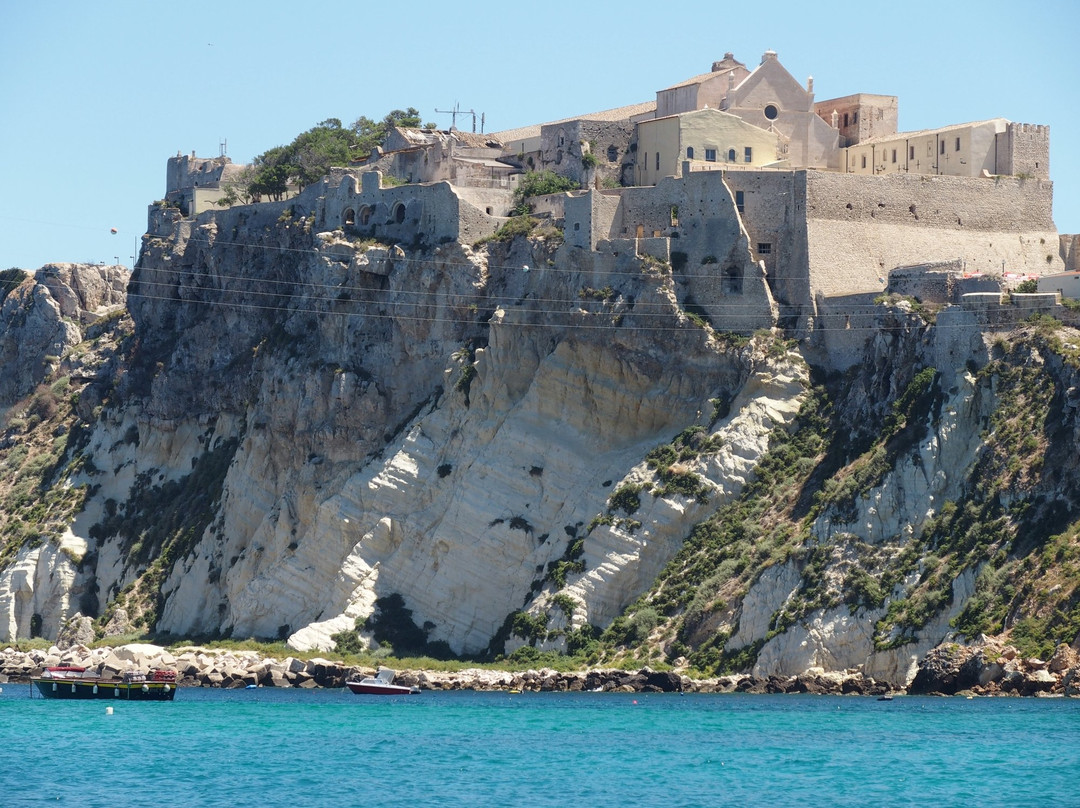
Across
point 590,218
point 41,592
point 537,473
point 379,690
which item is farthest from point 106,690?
point 590,218

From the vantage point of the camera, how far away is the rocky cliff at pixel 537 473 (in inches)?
2643

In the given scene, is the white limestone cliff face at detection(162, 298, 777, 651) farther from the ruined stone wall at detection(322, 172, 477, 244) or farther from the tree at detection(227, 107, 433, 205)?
the tree at detection(227, 107, 433, 205)

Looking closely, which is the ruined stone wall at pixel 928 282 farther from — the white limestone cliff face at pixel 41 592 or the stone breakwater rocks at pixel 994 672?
the white limestone cliff face at pixel 41 592

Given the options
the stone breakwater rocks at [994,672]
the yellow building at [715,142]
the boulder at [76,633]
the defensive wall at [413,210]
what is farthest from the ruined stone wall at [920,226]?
the boulder at [76,633]

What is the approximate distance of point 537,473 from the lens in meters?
77.2

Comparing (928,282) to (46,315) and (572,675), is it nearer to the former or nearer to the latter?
(572,675)

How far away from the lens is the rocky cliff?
67.1 meters

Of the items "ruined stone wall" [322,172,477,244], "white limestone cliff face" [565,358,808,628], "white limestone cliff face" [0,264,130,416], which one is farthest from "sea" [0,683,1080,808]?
"white limestone cliff face" [0,264,130,416]

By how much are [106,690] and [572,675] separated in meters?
15.6

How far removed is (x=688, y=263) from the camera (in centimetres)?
7781

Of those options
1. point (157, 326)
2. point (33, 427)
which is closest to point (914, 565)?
point (157, 326)

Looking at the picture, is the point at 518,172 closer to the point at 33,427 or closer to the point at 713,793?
the point at 33,427

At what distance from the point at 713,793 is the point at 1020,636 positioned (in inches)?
643

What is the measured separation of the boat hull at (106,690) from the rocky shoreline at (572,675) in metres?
2.04
